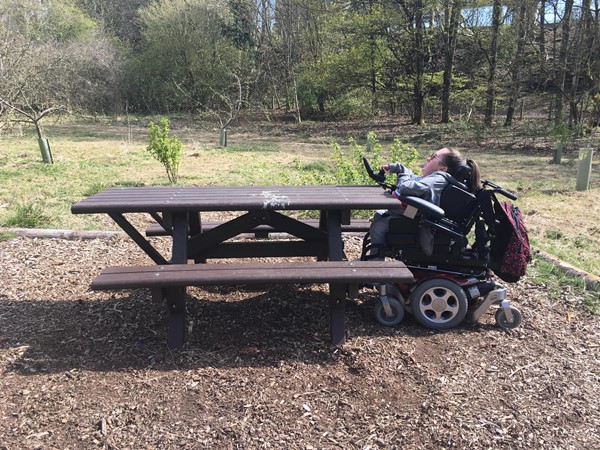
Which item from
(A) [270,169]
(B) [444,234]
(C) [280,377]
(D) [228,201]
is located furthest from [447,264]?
(A) [270,169]

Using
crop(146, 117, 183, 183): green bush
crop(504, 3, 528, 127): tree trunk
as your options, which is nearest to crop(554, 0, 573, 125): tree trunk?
crop(504, 3, 528, 127): tree trunk

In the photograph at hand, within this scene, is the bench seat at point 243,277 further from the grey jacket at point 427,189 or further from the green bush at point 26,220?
the green bush at point 26,220

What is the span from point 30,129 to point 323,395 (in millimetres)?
20771

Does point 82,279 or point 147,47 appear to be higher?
point 147,47

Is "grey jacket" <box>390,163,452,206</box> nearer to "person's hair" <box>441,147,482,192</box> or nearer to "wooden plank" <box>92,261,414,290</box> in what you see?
"person's hair" <box>441,147,482,192</box>

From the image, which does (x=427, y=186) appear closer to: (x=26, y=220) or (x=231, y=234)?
(x=231, y=234)

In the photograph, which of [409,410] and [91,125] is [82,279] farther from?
[91,125]

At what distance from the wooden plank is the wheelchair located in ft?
1.46

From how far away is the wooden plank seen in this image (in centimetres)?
270

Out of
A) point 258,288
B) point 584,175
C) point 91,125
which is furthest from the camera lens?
point 91,125

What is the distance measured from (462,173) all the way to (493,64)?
814 inches

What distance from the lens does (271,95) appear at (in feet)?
103

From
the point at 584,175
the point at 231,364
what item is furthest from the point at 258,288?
the point at 584,175

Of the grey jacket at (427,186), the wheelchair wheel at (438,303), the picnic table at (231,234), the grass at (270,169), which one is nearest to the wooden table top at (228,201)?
the picnic table at (231,234)
